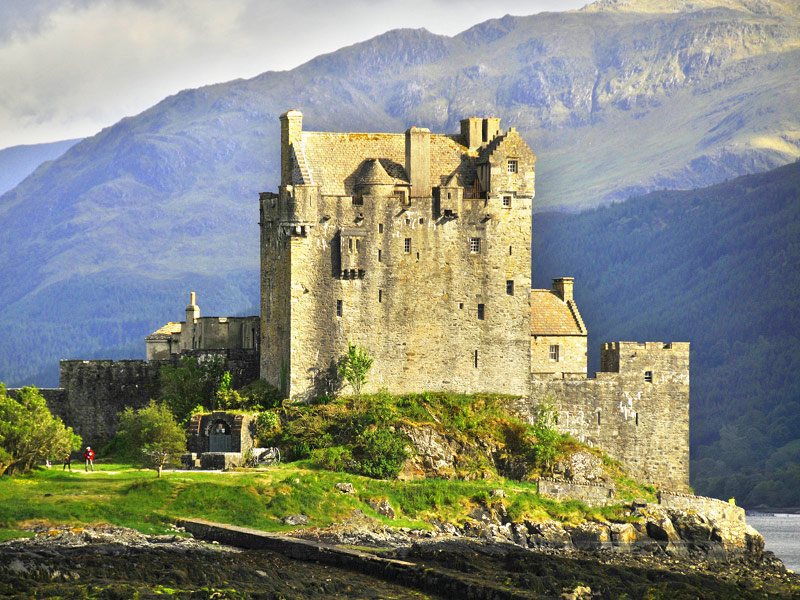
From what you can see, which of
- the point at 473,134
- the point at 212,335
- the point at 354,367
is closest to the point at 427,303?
the point at 354,367

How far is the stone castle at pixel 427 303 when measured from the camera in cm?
8081

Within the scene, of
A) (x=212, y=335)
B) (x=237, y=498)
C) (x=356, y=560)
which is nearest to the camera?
(x=356, y=560)

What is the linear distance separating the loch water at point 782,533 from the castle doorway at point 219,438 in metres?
37.5

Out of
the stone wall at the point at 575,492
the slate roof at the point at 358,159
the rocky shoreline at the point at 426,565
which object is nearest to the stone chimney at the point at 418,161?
the slate roof at the point at 358,159

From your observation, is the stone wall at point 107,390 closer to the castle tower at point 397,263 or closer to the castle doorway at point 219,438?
the castle tower at point 397,263

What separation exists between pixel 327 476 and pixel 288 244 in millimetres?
14472

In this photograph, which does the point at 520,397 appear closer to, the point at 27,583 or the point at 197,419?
the point at 197,419

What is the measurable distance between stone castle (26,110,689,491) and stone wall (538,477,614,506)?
7085mm

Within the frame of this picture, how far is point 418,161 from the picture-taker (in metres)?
83.5

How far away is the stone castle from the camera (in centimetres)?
8081

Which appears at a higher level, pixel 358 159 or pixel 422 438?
pixel 358 159

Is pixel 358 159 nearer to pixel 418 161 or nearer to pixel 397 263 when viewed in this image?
pixel 418 161

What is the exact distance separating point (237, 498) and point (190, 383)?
18187 mm

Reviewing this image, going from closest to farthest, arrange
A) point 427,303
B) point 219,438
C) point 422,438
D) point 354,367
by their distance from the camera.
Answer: point 219,438
point 422,438
point 354,367
point 427,303
